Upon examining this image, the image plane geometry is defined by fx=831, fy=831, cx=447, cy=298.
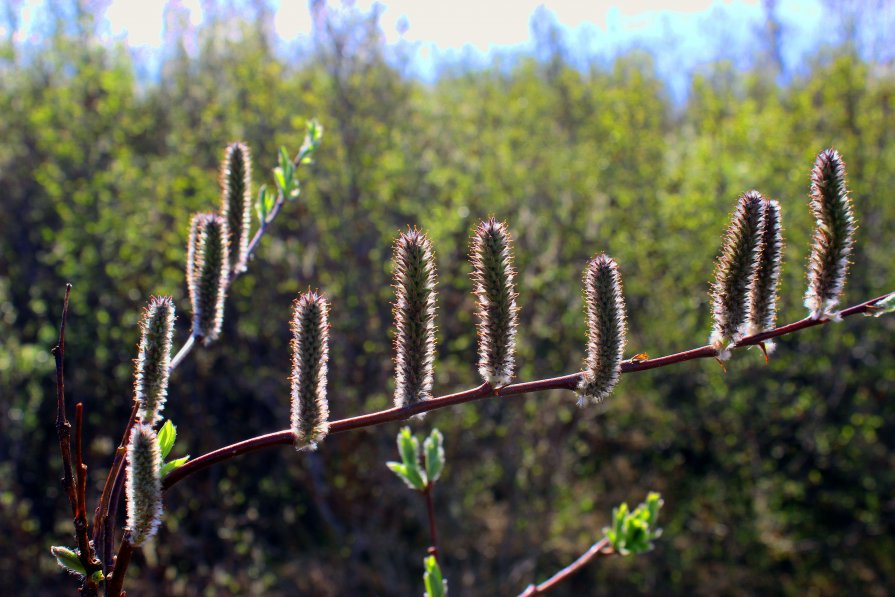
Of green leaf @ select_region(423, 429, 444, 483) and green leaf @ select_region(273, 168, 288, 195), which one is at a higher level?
green leaf @ select_region(273, 168, 288, 195)

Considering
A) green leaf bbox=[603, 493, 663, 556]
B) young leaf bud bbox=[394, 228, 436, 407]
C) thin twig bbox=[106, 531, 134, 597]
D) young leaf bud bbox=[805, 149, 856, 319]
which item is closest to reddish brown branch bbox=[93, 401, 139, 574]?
thin twig bbox=[106, 531, 134, 597]

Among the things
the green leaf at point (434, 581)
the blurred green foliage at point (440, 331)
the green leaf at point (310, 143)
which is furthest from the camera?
the blurred green foliage at point (440, 331)

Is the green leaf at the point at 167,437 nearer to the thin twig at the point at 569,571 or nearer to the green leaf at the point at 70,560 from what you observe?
the green leaf at the point at 70,560

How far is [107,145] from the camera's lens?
1042 cm

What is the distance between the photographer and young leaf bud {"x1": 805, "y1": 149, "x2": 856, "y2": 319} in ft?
4.88

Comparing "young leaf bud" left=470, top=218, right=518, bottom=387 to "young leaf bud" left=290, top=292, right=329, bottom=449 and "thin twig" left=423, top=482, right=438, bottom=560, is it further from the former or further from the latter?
"thin twig" left=423, top=482, right=438, bottom=560

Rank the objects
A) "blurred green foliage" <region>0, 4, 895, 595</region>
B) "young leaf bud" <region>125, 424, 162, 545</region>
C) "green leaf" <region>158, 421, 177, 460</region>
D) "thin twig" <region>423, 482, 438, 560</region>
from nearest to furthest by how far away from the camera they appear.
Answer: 1. "young leaf bud" <region>125, 424, 162, 545</region>
2. "green leaf" <region>158, 421, 177, 460</region>
3. "thin twig" <region>423, 482, 438, 560</region>
4. "blurred green foliage" <region>0, 4, 895, 595</region>

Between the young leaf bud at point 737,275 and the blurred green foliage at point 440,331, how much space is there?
695 cm

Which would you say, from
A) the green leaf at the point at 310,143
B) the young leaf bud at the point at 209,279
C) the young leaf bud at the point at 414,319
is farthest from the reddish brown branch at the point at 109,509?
the green leaf at the point at 310,143

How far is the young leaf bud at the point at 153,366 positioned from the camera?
1631 mm

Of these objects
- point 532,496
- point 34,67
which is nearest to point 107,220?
point 34,67

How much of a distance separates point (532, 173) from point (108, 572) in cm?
891

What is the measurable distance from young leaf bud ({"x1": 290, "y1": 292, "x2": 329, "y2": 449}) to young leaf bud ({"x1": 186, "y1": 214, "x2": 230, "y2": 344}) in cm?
39

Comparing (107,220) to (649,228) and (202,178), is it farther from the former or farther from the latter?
(649,228)
